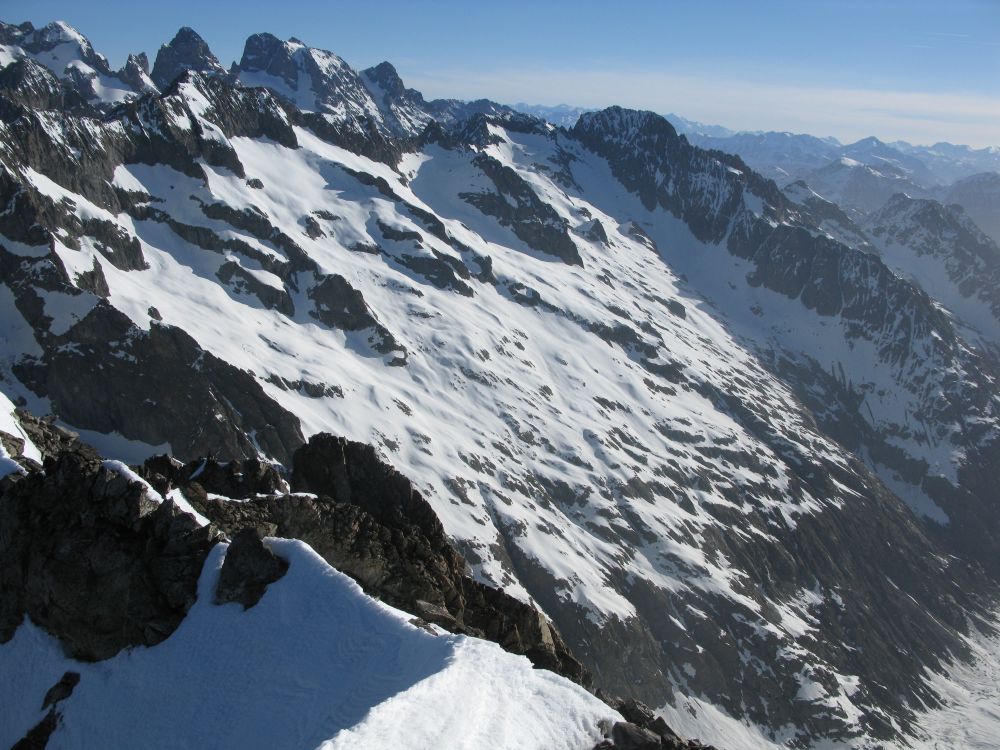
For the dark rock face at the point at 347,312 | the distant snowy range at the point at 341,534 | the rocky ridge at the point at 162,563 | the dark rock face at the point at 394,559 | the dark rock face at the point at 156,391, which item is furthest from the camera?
the dark rock face at the point at 347,312

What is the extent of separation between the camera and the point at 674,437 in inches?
7771

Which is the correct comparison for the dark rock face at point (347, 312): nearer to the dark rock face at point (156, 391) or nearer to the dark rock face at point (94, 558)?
the dark rock face at point (156, 391)

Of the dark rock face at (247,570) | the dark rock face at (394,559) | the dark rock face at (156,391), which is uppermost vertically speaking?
the dark rock face at (247,570)

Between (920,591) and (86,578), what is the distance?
8048 inches

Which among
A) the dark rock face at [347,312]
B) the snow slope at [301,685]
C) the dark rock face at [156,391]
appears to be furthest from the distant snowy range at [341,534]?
the dark rock face at [347,312]

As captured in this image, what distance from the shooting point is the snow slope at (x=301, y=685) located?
103ft

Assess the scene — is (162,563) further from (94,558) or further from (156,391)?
(156,391)

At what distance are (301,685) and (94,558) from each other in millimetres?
13457

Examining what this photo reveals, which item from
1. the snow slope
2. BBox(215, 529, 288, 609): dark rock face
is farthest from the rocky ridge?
the snow slope

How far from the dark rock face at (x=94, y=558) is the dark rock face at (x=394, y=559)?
2848mm

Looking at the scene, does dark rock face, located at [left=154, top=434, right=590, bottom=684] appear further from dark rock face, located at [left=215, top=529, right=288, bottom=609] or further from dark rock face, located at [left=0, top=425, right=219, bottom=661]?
dark rock face, located at [left=0, top=425, right=219, bottom=661]

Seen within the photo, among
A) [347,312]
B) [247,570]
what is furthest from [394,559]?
[347,312]

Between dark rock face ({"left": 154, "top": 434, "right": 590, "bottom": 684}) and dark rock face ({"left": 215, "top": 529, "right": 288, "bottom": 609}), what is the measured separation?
86 cm

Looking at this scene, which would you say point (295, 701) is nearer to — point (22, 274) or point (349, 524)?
point (349, 524)
